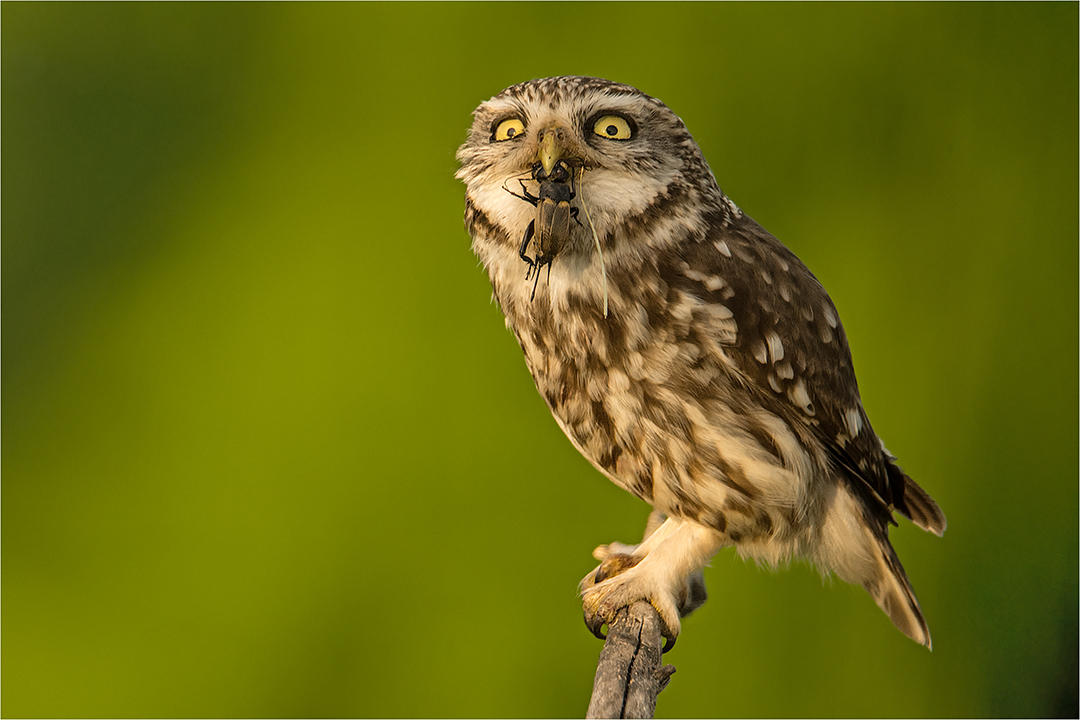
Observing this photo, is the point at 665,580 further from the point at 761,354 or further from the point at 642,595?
the point at 761,354

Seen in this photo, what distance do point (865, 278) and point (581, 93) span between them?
150 cm

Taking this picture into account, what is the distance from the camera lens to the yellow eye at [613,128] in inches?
45.6

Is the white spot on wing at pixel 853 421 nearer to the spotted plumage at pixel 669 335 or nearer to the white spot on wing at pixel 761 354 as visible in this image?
the spotted plumage at pixel 669 335

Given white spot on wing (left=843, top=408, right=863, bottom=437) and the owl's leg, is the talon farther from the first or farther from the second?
white spot on wing (left=843, top=408, right=863, bottom=437)

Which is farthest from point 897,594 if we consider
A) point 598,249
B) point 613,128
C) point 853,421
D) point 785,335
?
point 613,128

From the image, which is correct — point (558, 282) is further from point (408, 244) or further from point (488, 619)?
point (488, 619)

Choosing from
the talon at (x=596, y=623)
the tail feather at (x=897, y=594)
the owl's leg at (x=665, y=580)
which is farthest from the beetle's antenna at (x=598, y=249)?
the tail feather at (x=897, y=594)

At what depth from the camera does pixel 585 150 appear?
113 cm

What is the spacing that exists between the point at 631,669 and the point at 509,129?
849 mm

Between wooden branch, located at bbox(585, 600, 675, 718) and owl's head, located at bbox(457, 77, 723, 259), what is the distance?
650 mm

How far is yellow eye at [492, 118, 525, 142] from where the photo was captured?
3.85 ft

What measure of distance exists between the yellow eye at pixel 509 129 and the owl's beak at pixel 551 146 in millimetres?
68

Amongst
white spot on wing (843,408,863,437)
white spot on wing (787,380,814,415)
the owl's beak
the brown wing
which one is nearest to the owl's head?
the owl's beak

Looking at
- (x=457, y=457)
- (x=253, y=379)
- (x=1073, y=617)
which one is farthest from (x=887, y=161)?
(x=253, y=379)
